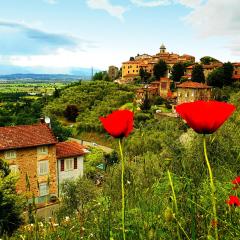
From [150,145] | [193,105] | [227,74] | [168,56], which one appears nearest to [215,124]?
[193,105]

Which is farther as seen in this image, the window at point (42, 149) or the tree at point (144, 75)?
the tree at point (144, 75)

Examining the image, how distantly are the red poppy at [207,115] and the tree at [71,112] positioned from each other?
58.9m

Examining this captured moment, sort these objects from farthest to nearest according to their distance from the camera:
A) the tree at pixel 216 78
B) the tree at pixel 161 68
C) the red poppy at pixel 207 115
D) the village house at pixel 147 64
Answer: the village house at pixel 147 64, the tree at pixel 161 68, the tree at pixel 216 78, the red poppy at pixel 207 115

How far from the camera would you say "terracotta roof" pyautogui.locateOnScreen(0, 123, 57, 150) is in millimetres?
21922

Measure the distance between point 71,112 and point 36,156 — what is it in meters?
37.4

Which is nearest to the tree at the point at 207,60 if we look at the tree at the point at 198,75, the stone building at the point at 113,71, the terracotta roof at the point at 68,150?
the tree at the point at 198,75

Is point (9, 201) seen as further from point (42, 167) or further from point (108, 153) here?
point (108, 153)

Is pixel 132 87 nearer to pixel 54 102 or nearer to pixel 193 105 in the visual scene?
pixel 54 102

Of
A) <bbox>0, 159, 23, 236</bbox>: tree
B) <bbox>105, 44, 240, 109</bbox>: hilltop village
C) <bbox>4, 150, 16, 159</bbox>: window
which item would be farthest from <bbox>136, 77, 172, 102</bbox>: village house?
<bbox>0, 159, 23, 236</bbox>: tree

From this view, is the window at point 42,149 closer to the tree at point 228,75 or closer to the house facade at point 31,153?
the house facade at point 31,153

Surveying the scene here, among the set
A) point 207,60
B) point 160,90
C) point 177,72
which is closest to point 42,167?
point 160,90

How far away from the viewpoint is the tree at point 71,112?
5997cm

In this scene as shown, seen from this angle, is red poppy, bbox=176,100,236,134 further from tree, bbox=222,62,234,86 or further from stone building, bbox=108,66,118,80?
stone building, bbox=108,66,118,80

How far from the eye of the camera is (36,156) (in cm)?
2286
